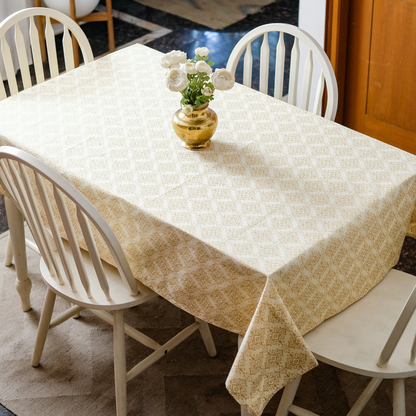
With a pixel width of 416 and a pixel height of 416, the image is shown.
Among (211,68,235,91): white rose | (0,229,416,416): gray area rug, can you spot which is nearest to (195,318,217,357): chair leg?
(0,229,416,416): gray area rug

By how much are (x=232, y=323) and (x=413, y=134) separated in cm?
189

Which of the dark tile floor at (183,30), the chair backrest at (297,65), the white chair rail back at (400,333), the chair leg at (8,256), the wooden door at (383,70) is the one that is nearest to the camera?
the white chair rail back at (400,333)

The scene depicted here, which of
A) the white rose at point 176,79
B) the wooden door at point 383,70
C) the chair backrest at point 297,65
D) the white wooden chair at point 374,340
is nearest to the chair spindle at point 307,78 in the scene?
the chair backrest at point 297,65

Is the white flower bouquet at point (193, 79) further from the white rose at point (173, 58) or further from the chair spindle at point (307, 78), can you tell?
the chair spindle at point (307, 78)

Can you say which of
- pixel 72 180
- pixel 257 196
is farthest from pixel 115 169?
pixel 257 196

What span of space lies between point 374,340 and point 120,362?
74cm

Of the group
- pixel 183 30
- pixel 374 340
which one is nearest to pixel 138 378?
pixel 374 340

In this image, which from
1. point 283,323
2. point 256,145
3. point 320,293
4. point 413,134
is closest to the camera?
point 283,323

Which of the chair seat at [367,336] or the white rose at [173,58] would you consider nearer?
the chair seat at [367,336]

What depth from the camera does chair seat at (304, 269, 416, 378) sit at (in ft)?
4.93

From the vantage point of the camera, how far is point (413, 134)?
3.04 meters

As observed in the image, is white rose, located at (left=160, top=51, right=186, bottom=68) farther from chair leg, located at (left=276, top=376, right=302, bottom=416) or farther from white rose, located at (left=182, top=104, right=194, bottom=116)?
chair leg, located at (left=276, top=376, right=302, bottom=416)

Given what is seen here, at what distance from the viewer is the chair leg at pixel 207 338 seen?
80.2 inches

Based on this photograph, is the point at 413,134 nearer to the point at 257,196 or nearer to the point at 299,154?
the point at 299,154
